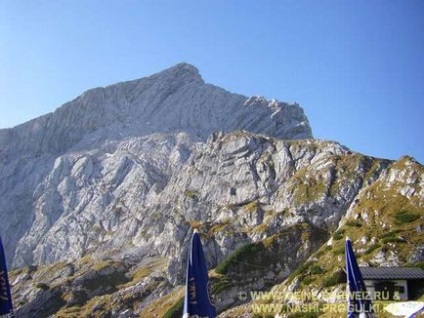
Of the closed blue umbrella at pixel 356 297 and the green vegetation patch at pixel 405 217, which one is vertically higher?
the closed blue umbrella at pixel 356 297

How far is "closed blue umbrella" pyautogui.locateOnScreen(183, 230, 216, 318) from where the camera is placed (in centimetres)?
2008

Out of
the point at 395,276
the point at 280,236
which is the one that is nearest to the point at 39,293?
the point at 280,236

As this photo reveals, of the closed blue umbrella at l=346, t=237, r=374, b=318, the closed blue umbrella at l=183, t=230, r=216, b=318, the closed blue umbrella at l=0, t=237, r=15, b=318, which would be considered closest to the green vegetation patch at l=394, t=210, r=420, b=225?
the closed blue umbrella at l=346, t=237, r=374, b=318

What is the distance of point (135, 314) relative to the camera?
479 ft

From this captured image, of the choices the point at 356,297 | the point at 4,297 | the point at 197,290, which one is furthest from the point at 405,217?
the point at 4,297

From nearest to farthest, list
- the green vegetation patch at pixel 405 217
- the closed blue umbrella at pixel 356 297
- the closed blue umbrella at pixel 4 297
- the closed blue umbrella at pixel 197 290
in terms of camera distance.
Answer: the closed blue umbrella at pixel 4 297
the closed blue umbrella at pixel 197 290
the closed blue umbrella at pixel 356 297
the green vegetation patch at pixel 405 217

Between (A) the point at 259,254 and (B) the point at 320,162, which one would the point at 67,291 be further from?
(B) the point at 320,162

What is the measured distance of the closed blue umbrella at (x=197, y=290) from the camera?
20078 millimetres

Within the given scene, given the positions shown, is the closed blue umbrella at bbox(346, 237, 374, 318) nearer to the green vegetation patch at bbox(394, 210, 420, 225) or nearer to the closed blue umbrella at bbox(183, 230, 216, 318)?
the closed blue umbrella at bbox(183, 230, 216, 318)

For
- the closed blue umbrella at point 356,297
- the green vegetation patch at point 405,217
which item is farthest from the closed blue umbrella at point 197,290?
the green vegetation patch at point 405,217

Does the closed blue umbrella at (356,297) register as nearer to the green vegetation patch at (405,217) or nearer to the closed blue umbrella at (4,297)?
the closed blue umbrella at (4,297)

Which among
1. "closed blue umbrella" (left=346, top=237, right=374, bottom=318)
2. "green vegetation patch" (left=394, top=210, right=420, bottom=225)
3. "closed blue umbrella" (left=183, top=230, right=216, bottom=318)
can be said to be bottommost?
"green vegetation patch" (left=394, top=210, right=420, bottom=225)

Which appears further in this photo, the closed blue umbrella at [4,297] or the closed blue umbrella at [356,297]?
the closed blue umbrella at [356,297]

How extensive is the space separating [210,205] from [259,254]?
5145 cm
